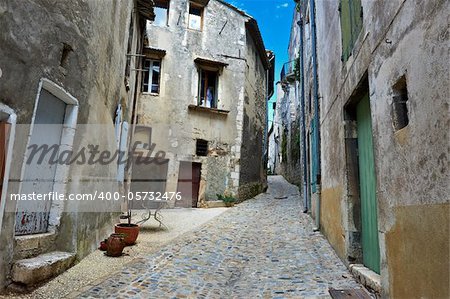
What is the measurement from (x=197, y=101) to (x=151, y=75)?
80.2 inches

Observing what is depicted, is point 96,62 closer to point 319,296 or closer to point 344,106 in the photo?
point 344,106

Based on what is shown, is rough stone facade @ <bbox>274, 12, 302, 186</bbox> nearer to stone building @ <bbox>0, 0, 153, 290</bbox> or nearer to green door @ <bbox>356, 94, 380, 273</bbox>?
green door @ <bbox>356, 94, 380, 273</bbox>

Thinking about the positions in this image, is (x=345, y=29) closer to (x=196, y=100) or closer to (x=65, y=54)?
(x=65, y=54)

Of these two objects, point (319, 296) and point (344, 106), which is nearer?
point (319, 296)

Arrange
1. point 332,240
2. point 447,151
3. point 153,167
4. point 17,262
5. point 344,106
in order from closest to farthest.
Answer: point 447,151, point 17,262, point 344,106, point 332,240, point 153,167

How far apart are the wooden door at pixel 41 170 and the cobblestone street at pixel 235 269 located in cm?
→ 108

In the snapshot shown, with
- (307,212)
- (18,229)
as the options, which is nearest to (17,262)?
(18,229)

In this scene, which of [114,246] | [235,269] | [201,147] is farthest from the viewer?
[201,147]

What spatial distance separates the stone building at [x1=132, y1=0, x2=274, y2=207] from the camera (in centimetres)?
1134

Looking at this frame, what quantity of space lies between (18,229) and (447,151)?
4027 millimetres

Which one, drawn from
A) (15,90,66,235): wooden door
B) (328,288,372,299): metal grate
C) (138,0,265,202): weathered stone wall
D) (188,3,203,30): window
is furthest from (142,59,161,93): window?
(328,288,372,299): metal grate

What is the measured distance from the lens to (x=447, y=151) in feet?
5.71

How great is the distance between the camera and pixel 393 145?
2521 millimetres

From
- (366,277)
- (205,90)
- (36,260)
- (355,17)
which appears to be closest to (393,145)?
(366,277)
